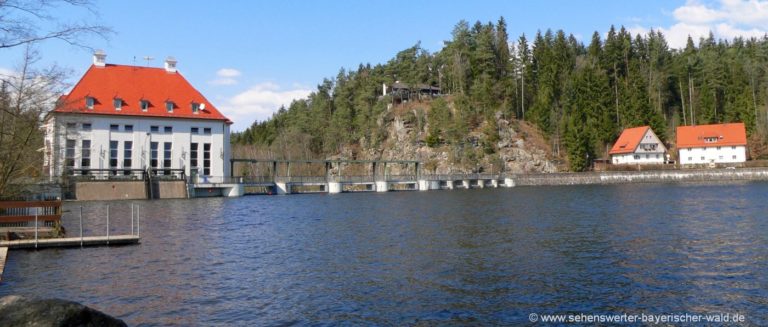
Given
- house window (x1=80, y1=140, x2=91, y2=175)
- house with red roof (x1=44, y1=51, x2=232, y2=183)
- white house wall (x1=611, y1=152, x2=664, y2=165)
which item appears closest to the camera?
house window (x1=80, y1=140, x2=91, y2=175)

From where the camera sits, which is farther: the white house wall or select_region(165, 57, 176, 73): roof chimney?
the white house wall

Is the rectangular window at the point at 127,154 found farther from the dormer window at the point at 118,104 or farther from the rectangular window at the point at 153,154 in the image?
the dormer window at the point at 118,104

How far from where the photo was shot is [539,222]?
30625mm

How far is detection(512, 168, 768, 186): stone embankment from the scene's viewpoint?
289 feet

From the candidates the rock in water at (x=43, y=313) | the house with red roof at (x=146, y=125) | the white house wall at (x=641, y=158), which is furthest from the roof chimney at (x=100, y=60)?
the white house wall at (x=641, y=158)

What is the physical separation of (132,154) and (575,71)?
99.0 metres

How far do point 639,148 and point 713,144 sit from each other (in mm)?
13554

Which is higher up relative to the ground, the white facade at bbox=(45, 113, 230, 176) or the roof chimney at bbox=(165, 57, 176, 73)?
the roof chimney at bbox=(165, 57, 176, 73)

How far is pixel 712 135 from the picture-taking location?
101625 mm

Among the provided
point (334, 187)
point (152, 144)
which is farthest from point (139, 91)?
point (334, 187)

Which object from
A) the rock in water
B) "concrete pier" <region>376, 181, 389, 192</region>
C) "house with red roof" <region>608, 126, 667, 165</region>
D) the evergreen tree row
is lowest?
the rock in water

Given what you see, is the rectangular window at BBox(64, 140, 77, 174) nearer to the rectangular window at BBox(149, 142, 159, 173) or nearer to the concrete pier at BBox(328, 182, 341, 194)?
the rectangular window at BBox(149, 142, 159, 173)

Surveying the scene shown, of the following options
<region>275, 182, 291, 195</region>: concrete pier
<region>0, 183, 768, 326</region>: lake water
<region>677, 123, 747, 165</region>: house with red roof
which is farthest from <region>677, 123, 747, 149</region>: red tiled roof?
<region>0, 183, 768, 326</region>: lake water

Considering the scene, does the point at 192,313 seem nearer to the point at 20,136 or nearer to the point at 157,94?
the point at 20,136
